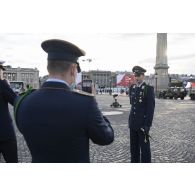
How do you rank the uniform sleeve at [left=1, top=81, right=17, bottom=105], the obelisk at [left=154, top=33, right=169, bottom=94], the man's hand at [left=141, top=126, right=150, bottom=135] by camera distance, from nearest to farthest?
the uniform sleeve at [left=1, top=81, right=17, bottom=105], the man's hand at [left=141, top=126, right=150, bottom=135], the obelisk at [left=154, top=33, right=169, bottom=94]

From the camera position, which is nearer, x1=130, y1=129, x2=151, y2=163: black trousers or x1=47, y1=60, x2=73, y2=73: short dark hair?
x1=47, y1=60, x2=73, y2=73: short dark hair

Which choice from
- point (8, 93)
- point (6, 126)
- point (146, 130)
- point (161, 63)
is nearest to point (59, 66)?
point (8, 93)

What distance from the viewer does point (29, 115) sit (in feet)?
6.91

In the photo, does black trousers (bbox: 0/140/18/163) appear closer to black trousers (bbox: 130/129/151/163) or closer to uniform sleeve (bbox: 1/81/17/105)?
uniform sleeve (bbox: 1/81/17/105)

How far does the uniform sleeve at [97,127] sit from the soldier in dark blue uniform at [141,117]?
8.57ft

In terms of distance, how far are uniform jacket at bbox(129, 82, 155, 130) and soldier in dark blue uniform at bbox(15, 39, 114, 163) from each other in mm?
2616

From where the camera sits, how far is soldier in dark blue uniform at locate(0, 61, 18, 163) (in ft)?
11.2

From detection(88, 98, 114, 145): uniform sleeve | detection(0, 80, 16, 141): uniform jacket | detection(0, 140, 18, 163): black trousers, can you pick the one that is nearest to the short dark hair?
detection(88, 98, 114, 145): uniform sleeve

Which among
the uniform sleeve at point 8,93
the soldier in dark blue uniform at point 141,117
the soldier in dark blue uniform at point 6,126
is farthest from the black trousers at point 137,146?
the uniform sleeve at point 8,93

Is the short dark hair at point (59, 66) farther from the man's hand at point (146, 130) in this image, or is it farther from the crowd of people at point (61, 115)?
the man's hand at point (146, 130)

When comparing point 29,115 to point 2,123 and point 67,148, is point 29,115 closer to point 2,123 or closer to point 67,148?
point 67,148
